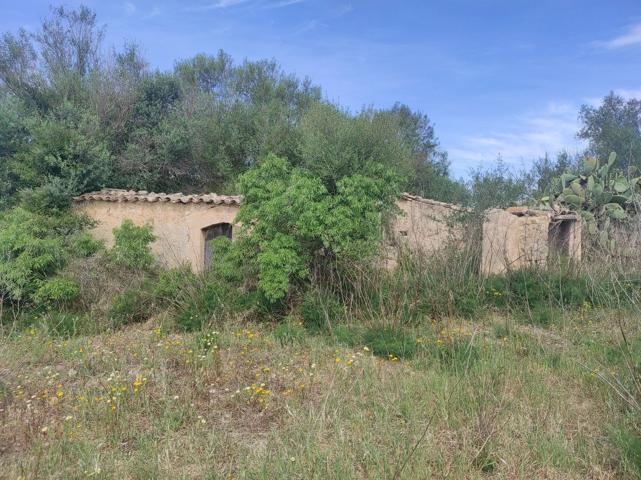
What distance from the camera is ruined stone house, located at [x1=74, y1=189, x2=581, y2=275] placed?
10289mm

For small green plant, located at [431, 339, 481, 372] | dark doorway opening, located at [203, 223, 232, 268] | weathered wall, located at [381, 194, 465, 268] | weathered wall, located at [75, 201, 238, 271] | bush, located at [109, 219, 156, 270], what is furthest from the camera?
dark doorway opening, located at [203, 223, 232, 268]

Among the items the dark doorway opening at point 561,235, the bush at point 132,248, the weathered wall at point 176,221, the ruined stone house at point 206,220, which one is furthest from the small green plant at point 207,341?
the dark doorway opening at point 561,235

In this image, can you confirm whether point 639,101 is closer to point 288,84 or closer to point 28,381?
point 288,84

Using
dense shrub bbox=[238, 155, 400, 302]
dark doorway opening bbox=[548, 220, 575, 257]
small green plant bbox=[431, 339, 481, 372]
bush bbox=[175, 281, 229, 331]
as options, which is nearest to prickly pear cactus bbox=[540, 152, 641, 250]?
dark doorway opening bbox=[548, 220, 575, 257]

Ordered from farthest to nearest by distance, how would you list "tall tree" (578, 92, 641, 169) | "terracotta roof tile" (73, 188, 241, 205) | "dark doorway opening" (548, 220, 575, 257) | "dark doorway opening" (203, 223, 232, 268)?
"tall tree" (578, 92, 641, 169), "dark doorway opening" (203, 223, 232, 268), "terracotta roof tile" (73, 188, 241, 205), "dark doorway opening" (548, 220, 575, 257)

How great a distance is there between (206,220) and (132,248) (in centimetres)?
190

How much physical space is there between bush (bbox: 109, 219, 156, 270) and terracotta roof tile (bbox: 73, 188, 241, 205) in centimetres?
103

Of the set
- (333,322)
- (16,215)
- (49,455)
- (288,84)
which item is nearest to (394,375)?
(333,322)

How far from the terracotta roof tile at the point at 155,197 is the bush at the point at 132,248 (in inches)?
40.7

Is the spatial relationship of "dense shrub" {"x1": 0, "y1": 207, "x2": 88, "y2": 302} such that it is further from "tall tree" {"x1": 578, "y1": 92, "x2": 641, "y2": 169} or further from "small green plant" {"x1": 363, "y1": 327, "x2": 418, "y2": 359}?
"tall tree" {"x1": 578, "y1": 92, "x2": 641, "y2": 169}

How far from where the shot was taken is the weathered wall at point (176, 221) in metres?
11.1

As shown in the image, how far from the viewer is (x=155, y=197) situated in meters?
11.3

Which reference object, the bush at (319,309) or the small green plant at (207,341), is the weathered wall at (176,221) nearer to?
the bush at (319,309)

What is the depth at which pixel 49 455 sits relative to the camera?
3316 mm
